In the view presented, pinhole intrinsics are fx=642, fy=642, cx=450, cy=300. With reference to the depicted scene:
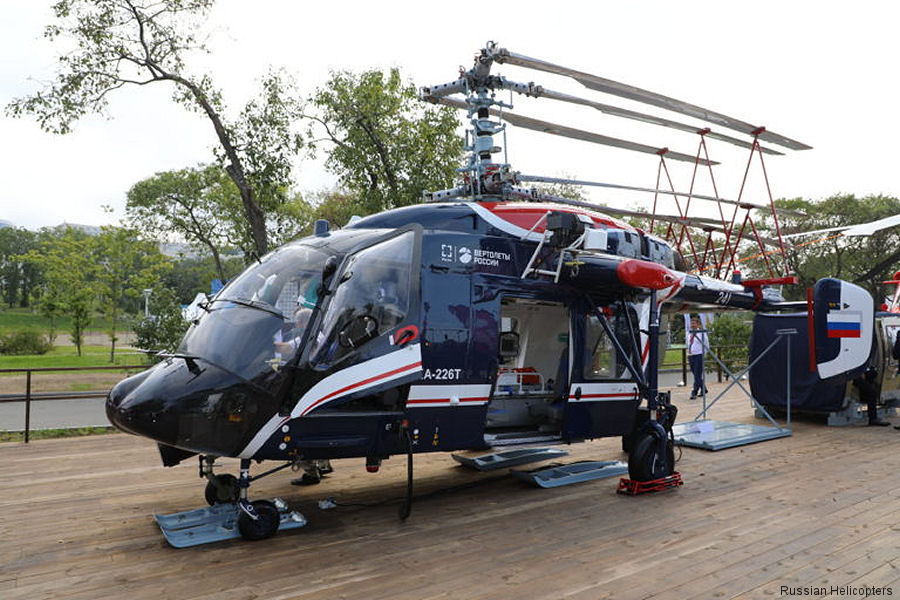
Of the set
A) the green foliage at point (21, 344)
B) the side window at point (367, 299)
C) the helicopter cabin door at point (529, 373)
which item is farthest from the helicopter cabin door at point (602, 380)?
the green foliage at point (21, 344)

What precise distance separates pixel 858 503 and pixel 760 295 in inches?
147

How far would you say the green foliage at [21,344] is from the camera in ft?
94.7

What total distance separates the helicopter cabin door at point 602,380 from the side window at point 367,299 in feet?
6.78

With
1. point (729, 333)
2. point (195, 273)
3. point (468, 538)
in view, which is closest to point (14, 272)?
point (195, 273)

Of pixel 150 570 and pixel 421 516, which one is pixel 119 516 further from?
pixel 421 516

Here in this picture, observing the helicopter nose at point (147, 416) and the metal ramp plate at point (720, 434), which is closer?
the helicopter nose at point (147, 416)

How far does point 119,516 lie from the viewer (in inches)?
209

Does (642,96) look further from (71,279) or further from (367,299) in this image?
(71,279)

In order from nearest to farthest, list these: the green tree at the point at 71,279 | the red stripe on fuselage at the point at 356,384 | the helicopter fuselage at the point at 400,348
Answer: the helicopter fuselage at the point at 400,348
the red stripe on fuselage at the point at 356,384
the green tree at the point at 71,279

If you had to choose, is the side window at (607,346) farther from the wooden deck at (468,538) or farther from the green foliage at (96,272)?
the green foliage at (96,272)

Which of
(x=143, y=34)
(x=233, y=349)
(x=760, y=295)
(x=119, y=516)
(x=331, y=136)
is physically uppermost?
(x=143, y=34)

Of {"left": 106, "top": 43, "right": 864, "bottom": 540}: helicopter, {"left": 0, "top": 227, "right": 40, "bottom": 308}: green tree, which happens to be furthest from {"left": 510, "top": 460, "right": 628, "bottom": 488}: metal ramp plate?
{"left": 0, "top": 227, "right": 40, "bottom": 308}: green tree

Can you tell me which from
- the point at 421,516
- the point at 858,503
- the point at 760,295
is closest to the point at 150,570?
the point at 421,516

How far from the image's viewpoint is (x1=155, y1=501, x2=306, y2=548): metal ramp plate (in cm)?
459
